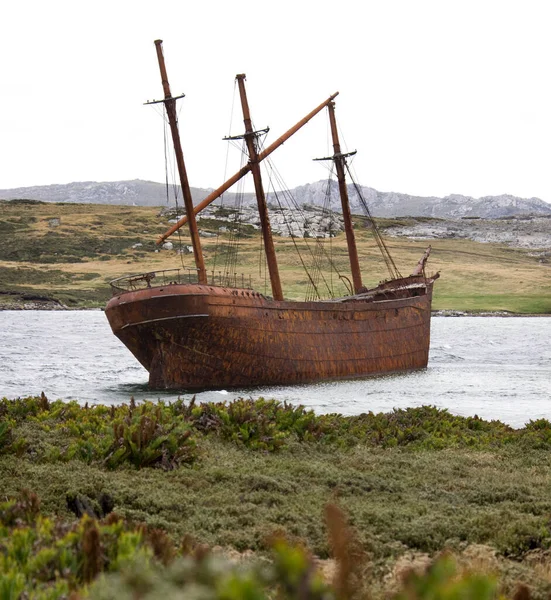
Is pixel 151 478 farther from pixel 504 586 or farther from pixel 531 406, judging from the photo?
pixel 531 406

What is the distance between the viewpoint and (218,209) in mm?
128000

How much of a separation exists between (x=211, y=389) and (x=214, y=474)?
16.2 metres

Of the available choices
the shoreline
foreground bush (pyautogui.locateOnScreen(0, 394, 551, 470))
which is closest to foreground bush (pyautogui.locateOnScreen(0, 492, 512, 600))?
foreground bush (pyautogui.locateOnScreen(0, 394, 551, 470))

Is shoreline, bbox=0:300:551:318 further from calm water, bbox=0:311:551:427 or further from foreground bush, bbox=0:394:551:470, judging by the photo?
foreground bush, bbox=0:394:551:470

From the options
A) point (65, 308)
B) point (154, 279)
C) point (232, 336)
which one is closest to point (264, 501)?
point (232, 336)

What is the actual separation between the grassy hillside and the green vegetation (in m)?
54.1

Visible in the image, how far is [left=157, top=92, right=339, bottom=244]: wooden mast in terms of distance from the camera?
33688mm

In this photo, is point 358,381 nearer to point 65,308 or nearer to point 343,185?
point 343,185

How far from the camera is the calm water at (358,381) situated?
21.2 metres

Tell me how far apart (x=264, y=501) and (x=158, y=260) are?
85459 millimetres

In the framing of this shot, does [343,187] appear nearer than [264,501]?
No

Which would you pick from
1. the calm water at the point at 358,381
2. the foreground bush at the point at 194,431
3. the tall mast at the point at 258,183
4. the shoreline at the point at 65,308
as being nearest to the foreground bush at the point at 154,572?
the foreground bush at the point at 194,431

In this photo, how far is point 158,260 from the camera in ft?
303

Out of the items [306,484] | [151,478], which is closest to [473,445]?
[306,484]
